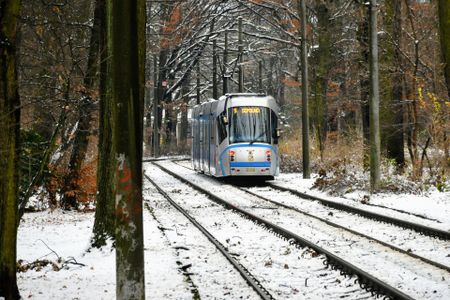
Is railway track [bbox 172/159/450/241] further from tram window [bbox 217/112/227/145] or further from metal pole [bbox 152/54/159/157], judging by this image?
metal pole [bbox 152/54/159/157]

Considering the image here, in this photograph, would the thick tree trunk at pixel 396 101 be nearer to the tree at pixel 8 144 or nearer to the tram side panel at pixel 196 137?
the tram side panel at pixel 196 137

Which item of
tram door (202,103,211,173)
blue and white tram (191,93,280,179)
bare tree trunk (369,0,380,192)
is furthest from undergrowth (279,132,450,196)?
tram door (202,103,211,173)

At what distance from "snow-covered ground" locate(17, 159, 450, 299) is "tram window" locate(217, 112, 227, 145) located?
9.33 meters

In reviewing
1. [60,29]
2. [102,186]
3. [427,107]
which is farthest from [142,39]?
[427,107]

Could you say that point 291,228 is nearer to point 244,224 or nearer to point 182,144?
point 244,224

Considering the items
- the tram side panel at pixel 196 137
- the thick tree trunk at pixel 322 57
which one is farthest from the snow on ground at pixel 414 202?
the thick tree trunk at pixel 322 57

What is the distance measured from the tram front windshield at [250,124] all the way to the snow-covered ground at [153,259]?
937 cm

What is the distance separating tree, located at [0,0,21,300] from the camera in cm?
718

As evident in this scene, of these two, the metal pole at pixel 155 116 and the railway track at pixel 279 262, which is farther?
the metal pole at pixel 155 116

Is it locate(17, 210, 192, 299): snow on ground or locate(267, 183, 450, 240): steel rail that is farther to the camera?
locate(267, 183, 450, 240): steel rail

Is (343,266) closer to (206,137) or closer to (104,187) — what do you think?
(104,187)

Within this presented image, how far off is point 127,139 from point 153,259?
14.6 feet

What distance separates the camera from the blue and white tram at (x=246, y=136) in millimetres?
25781

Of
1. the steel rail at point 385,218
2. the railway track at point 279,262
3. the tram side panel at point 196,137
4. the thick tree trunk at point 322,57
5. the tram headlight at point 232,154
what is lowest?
the railway track at point 279,262
